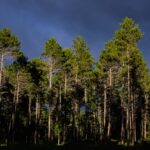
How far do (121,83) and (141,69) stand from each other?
13.5 ft

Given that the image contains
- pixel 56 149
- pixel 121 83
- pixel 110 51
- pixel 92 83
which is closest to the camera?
pixel 56 149

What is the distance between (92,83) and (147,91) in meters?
9.03

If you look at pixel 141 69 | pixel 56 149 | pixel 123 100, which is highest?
pixel 141 69

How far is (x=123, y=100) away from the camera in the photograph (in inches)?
2221

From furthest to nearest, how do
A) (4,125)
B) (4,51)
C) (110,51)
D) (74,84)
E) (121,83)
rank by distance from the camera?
(4,125)
(74,84)
(121,83)
(110,51)
(4,51)

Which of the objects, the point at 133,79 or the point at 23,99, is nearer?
the point at 133,79

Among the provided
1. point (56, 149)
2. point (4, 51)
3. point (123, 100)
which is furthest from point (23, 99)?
point (56, 149)

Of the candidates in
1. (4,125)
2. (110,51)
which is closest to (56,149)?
(110,51)

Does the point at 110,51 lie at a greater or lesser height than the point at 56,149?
greater

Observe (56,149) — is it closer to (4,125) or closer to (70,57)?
(70,57)

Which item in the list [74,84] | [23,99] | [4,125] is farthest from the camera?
[4,125]

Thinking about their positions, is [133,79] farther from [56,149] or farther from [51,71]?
[56,149]

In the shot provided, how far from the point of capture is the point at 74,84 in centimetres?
5381

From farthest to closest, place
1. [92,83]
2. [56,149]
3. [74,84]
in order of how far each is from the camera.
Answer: [92,83] → [74,84] → [56,149]
